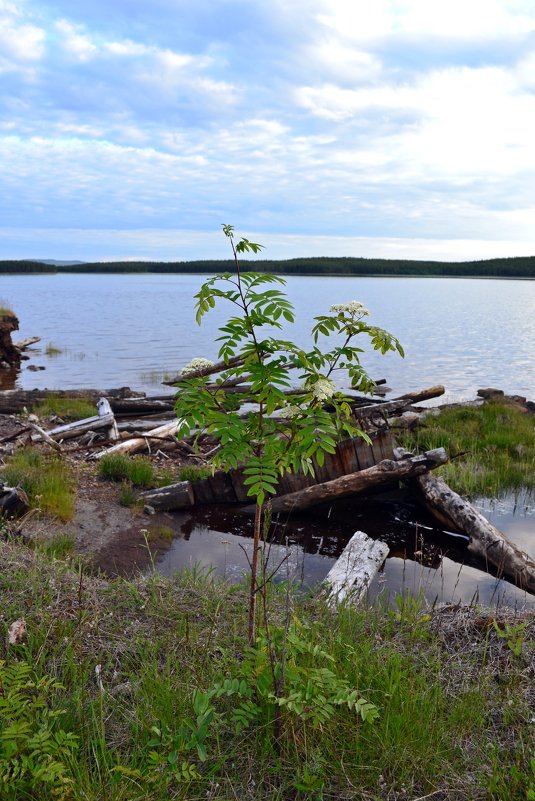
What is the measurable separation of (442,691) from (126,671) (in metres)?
2.11

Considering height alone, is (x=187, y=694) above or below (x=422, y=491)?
above

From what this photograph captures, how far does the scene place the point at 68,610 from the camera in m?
4.73

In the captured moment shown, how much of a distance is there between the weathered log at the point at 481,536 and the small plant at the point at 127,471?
469cm

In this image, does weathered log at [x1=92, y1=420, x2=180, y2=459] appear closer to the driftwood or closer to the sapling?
the driftwood

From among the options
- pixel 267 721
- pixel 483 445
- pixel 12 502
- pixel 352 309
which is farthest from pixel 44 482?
pixel 483 445

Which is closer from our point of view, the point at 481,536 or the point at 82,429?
the point at 481,536

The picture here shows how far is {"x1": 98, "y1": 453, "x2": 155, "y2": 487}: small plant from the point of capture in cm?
1062

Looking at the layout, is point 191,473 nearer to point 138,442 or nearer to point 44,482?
point 138,442

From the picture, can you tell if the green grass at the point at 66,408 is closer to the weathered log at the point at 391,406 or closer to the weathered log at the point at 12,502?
the weathered log at the point at 391,406

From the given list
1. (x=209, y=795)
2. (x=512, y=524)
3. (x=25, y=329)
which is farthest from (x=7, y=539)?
(x=25, y=329)

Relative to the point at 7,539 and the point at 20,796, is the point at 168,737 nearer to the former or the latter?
the point at 20,796

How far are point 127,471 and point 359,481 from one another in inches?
163

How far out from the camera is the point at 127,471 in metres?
10.7

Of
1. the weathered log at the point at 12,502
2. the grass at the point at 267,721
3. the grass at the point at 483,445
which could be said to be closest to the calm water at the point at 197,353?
the grass at the point at 483,445
